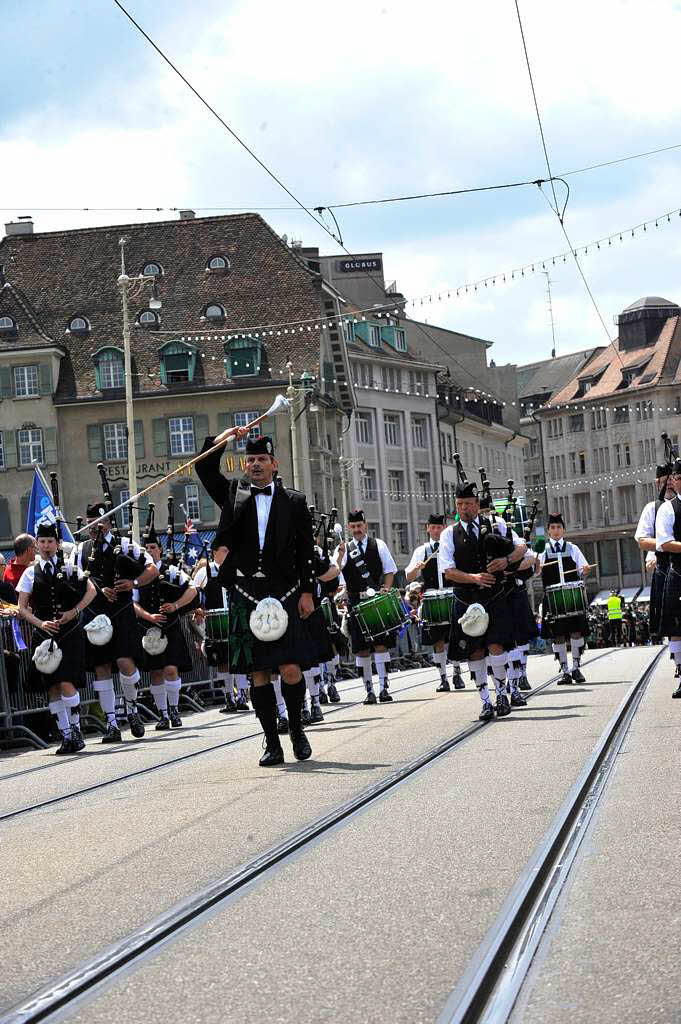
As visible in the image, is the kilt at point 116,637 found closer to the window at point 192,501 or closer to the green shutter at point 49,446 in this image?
the window at point 192,501

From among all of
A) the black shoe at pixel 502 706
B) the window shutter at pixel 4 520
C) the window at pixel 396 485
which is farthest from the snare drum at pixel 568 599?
the window at pixel 396 485

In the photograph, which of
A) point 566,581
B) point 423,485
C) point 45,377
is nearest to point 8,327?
point 45,377

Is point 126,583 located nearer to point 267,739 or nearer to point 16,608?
point 16,608

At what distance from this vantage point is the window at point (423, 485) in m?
90.1

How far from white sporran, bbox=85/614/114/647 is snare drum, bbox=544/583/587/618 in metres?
7.09

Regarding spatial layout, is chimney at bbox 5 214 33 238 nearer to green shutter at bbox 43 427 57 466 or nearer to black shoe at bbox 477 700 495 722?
green shutter at bbox 43 427 57 466

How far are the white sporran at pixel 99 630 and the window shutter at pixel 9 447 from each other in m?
53.6

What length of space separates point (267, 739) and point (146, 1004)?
21.9 ft

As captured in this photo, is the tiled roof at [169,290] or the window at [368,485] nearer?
the tiled roof at [169,290]

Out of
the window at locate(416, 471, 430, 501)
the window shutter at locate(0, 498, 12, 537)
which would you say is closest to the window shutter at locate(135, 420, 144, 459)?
the window shutter at locate(0, 498, 12, 537)

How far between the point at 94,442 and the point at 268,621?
5809 centimetres

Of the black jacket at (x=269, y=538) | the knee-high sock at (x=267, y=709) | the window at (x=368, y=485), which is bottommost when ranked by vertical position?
the knee-high sock at (x=267, y=709)

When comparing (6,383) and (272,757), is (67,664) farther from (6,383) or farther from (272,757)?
(6,383)

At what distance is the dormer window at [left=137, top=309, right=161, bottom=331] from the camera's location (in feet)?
229
